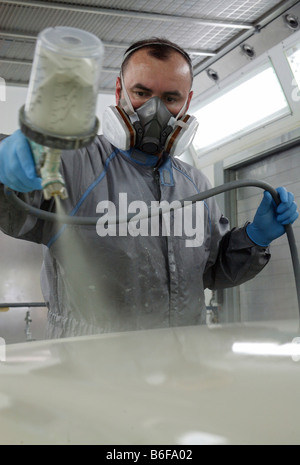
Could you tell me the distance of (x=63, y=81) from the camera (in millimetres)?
558

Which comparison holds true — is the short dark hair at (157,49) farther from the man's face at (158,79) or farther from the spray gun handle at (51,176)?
the spray gun handle at (51,176)

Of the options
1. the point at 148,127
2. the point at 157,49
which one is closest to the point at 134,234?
the point at 148,127

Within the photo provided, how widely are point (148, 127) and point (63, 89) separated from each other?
89cm

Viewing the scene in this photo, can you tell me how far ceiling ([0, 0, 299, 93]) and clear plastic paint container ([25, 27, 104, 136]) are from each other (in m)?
1.71

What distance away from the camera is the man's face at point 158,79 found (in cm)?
144

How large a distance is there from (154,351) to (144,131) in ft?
2.86

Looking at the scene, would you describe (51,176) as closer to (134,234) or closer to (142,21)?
(134,234)

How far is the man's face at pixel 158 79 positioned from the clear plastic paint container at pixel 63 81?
2.92 ft

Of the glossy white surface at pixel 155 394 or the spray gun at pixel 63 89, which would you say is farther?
the spray gun at pixel 63 89

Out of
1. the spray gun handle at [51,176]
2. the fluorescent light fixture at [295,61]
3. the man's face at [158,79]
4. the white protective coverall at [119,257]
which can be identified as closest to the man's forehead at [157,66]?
the man's face at [158,79]

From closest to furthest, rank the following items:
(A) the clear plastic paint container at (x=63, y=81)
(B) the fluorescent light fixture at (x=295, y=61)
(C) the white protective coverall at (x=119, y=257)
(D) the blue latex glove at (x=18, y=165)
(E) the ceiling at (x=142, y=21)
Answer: (A) the clear plastic paint container at (x=63, y=81) → (D) the blue latex glove at (x=18, y=165) → (C) the white protective coverall at (x=119, y=257) → (E) the ceiling at (x=142, y=21) → (B) the fluorescent light fixture at (x=295, y=61)

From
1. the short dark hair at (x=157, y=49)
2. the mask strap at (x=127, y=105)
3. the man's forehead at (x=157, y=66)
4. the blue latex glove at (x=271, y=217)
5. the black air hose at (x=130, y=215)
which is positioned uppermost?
the short dark hair at (x=157, y=49)

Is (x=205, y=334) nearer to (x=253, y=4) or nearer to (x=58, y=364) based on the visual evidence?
(x=58, y=364)

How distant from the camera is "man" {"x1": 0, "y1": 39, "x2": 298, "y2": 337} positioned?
1.39 meters
